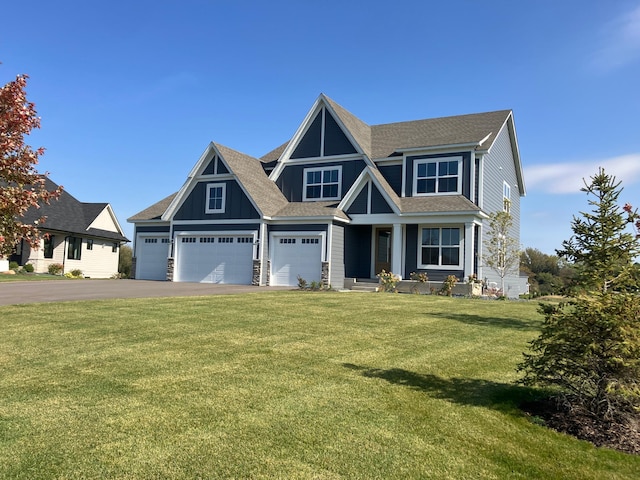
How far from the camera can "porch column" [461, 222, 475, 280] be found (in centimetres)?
2084

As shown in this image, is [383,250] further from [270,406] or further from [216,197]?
[270,406]

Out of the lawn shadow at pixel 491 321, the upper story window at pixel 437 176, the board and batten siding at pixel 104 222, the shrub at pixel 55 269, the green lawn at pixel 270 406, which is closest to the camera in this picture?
the green lawn at pixel 270 406

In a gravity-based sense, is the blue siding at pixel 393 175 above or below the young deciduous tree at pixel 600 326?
above

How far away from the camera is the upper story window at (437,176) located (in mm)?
22531

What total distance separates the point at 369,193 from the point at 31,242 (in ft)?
60.2

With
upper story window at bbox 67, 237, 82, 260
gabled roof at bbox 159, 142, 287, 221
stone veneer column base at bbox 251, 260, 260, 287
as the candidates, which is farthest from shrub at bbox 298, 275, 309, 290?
upper story window at bbox 67, 237, 82, 260

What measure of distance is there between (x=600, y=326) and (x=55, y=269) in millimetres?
32030

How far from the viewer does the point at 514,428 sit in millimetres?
4520

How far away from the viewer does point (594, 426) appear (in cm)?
456

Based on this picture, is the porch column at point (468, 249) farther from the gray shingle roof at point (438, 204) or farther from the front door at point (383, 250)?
the front door at point (383, 250)

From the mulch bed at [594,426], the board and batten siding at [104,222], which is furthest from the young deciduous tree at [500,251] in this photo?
the board and batten siding at [104,222]

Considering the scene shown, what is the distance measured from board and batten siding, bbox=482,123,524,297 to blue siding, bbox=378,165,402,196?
13.5 feet

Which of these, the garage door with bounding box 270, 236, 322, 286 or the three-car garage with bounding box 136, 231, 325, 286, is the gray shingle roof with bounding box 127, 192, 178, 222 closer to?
the three-car garage with bounding box 136, 231, 325, 286

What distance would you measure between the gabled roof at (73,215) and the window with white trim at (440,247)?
23.0 m
